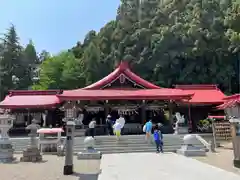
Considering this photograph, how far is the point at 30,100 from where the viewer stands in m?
26.1

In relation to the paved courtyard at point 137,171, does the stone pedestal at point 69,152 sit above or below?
above


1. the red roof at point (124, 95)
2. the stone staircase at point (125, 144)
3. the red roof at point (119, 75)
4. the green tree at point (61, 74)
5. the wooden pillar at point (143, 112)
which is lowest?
→ the stone staircase at point (125, 144)

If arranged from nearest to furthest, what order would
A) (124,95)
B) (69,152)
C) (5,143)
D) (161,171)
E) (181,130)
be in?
(161,171)
(69,152)
(5,143)
(181,130)
(124,95)

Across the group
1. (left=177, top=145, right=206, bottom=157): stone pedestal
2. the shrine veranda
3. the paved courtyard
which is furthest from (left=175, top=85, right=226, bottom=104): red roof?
the paved courtyard

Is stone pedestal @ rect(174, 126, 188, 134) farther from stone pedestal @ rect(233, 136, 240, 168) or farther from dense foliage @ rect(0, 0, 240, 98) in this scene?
dense foliage @ rect(0, 0, 240, 98)

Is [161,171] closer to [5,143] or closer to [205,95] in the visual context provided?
[5,143]

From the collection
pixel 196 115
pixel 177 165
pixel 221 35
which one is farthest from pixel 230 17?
pixel 177 165

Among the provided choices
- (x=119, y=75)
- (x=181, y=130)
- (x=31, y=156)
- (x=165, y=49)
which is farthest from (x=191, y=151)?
(x=165, y=49)

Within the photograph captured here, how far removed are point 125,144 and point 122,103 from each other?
646cm

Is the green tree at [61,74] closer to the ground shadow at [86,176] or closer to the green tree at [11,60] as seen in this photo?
the green tree at [11,60]

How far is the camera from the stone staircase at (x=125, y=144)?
17531 millimetres

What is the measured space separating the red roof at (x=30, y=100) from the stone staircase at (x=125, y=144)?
5740 mm

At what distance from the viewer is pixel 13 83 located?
48.1 m

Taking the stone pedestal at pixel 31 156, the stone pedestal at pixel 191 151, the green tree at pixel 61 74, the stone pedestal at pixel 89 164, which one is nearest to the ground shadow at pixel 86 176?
the stone pedestal at pixel 89 164
